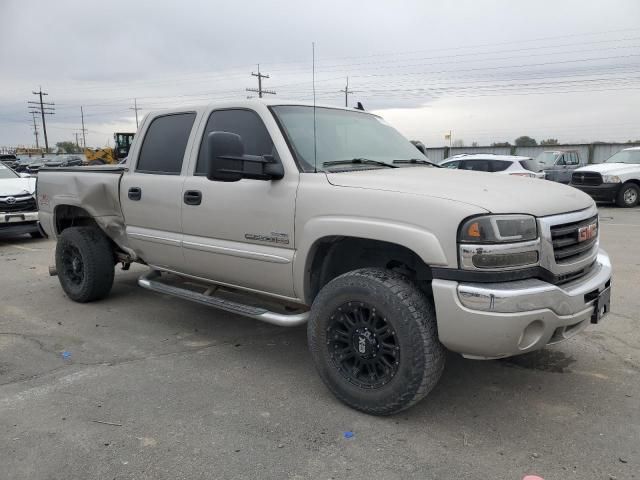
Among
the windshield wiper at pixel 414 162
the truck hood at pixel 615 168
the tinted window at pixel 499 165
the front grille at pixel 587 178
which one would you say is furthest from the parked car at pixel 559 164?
the windshield wiper at pixel 414 162

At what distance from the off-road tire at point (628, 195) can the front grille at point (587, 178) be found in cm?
68

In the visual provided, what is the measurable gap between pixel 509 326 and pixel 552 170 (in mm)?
17904

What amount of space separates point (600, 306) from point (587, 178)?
46.3 feet

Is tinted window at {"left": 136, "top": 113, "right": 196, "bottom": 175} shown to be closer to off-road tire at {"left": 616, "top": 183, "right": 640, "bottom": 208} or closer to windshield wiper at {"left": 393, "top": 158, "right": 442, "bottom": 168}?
windshield wiper at {"left": 393, "top": 158, "right": 442, "bottom": 168}

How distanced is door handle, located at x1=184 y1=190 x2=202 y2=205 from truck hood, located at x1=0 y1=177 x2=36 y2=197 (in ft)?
23.4

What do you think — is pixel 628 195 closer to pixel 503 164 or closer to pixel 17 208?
pixel 503 164

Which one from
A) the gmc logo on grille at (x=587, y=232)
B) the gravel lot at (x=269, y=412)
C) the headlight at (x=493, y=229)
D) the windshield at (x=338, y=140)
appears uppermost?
the windshield at (x=338, y=140)

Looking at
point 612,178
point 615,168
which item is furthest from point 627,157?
point 612,178

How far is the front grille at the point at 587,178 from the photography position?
50.7 ft

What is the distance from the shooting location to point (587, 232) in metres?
3.26

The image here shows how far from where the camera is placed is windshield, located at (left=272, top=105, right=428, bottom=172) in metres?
3.72

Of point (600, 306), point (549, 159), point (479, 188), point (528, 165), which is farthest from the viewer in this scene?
point (549, 159)

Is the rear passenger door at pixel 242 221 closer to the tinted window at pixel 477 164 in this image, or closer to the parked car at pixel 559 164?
the tinted window at pixel 477 164

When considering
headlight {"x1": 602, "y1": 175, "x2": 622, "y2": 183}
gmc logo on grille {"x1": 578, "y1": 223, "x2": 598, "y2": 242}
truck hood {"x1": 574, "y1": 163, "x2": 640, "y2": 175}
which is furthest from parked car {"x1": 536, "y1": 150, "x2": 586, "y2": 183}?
gmc logo on grille {"x1": 578, "y1": 223, "x2": 598, "y2": 242}
